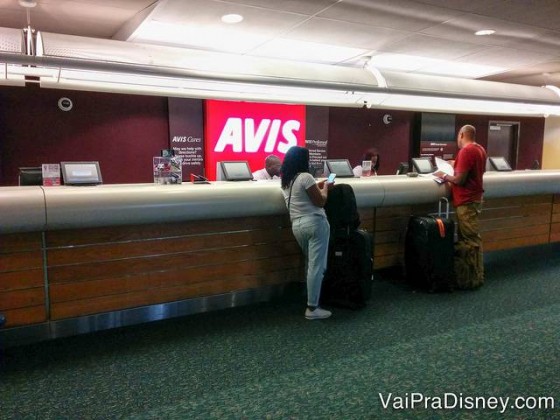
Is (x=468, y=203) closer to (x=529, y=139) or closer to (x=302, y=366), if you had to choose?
(x=302, y=366)

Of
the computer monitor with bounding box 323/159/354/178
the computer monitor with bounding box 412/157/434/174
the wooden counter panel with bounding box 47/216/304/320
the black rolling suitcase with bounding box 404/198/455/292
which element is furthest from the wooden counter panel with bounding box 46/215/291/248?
the computer monitor with bounding box 412/157/434/174

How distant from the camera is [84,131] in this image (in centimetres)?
566

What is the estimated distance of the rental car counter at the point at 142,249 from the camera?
8.63ft

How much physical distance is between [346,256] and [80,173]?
207 cm

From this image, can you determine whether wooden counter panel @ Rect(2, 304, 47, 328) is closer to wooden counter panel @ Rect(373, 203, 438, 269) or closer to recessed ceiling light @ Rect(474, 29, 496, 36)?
wooden counter panel @ Rect(373, 203, 438, 269)

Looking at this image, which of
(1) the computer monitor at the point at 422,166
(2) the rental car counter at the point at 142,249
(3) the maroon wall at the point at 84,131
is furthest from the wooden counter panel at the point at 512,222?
(3) the maroon wall at the point at 84,131

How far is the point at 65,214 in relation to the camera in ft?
8.43

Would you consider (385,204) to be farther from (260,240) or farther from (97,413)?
(97,413)

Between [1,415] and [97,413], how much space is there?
1.46 ft

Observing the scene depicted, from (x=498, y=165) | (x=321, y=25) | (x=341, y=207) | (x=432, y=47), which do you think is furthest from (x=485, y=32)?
(x=341, y=207)

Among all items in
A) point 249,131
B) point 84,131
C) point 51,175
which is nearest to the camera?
point 51,175

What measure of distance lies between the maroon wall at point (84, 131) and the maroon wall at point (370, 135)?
297 cm

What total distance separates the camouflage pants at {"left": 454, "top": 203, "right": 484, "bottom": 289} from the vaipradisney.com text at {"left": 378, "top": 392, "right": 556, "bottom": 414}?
5.89 ft

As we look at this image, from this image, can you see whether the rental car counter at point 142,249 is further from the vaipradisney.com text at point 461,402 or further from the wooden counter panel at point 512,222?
the vaipradisney.com text at point 461,402
